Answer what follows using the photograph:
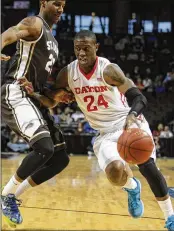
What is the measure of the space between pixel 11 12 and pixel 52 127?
789 inches

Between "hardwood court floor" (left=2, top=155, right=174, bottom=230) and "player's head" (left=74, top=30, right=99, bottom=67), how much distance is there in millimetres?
1598

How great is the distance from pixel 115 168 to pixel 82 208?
1.31 m

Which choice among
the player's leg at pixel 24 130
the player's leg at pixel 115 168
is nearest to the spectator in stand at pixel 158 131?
the player's leg at pixel 115 168

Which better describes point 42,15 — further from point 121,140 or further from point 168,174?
point 168,174

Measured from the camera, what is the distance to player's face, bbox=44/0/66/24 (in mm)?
4107

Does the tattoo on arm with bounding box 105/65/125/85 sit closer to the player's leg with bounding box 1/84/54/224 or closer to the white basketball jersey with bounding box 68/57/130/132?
the white basketball jersey with bounding box 68/57/130/132

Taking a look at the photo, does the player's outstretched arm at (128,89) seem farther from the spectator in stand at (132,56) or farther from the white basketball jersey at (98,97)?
the spectator in stand at (132,56)

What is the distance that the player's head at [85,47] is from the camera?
419 cm

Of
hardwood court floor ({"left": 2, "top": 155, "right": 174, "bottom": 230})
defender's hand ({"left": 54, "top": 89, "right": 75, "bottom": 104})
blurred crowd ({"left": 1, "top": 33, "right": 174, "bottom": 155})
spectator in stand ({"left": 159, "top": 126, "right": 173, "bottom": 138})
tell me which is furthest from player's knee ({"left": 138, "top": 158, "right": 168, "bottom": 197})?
spectator in stand ({"left": 159, "top": 126, "right": 173, "bottom": 138})

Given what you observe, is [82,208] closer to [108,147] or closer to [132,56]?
[108,147]

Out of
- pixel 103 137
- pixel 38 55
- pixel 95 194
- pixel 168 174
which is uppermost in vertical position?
pixel 38 55

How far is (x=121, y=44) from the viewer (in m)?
20.7

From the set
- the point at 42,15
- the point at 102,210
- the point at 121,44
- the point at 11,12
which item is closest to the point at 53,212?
the point at 102,210

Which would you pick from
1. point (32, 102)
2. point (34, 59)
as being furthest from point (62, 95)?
A: point (34, 59)
